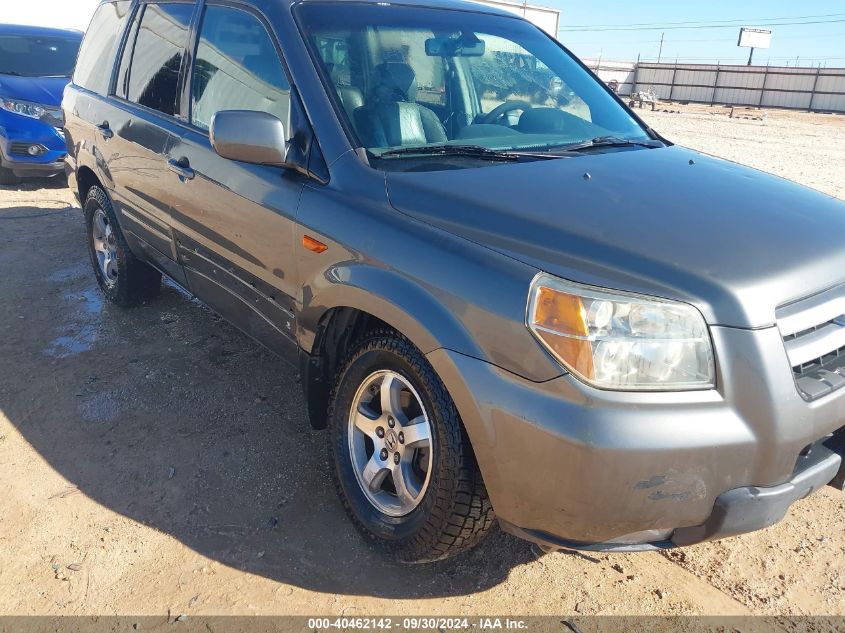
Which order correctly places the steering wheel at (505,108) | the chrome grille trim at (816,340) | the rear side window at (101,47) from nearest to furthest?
the chrome grille trim at (816,340)
the steering wheel at (505,108)
the rear side window at (101,47)

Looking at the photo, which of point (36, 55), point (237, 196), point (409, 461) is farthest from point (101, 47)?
point (36, 55)

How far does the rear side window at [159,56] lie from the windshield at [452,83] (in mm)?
997

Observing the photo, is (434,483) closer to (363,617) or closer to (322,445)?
(363,617)

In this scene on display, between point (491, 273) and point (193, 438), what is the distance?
192 centimetres

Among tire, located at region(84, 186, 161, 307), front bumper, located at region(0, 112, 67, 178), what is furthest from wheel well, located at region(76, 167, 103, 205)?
front bumper, located at region(0, 112, 67, 178)

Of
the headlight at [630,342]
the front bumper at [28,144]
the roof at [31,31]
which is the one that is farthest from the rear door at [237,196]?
the roof at [31,31]

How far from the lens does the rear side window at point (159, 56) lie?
3395mm

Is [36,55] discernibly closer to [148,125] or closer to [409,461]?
[148,125]

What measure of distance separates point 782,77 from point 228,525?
4138cm

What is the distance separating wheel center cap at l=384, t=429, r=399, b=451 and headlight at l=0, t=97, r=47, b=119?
7.57 meters

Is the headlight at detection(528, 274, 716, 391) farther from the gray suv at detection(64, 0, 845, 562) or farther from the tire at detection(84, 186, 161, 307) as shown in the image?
the tire at detection(84, 186, 161, 307)

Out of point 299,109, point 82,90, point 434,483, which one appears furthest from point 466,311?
point 82,90

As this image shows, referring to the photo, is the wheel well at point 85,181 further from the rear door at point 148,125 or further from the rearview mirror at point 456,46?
the rearview mirror at point 456,46

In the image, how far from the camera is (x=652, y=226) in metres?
2.00
